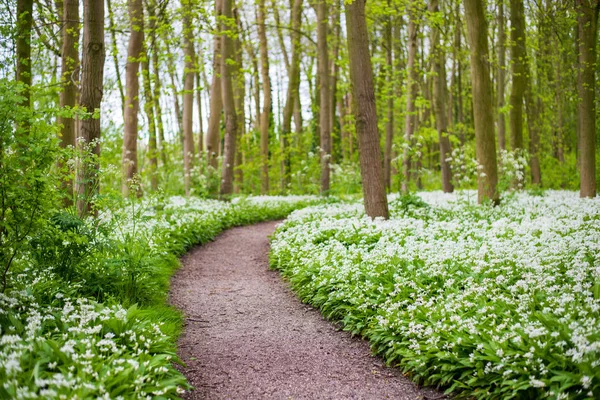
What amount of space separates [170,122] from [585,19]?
1111 inches

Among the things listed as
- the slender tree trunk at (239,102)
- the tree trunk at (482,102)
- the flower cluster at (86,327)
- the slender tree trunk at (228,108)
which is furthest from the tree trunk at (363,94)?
the slender tree trunk at (239,102)

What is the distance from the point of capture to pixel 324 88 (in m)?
16.9

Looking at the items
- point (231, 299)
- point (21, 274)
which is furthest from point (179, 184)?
point (21, 274)

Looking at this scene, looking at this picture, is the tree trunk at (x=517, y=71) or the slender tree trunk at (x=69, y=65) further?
the tree trunk at (x=517, y=71)

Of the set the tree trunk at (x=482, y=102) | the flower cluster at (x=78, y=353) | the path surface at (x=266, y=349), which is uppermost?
the tree trunk at (x=482, y=102)

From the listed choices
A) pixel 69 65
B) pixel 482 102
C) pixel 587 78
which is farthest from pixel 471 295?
pixel 587 78

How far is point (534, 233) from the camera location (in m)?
7.41

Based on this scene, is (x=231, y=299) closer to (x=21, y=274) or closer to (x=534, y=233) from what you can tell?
(x=21, y=274)

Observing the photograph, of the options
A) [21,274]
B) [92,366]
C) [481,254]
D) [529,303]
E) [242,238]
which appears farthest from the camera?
[242,238]

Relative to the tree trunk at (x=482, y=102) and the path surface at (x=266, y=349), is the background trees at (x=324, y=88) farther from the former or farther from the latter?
the path surface at (x=266, y=349)

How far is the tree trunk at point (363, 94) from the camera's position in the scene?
1013cm

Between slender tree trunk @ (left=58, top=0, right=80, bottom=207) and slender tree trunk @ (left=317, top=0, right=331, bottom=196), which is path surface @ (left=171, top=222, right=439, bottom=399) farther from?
slender tree trunk @ (left=317, top=0, right=331, bottom=196)

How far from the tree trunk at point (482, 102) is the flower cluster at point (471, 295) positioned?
228 centimetres

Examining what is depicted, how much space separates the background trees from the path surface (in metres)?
2.00
